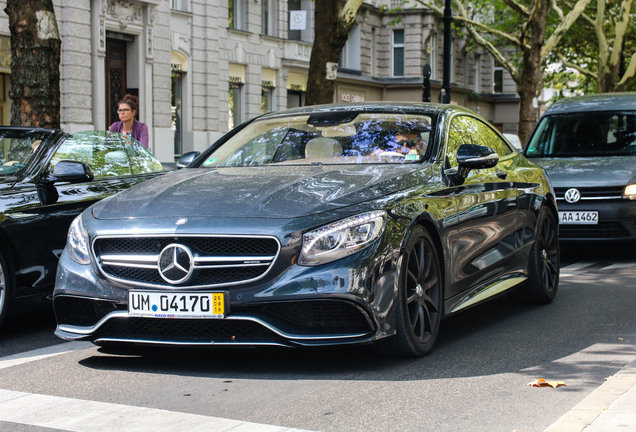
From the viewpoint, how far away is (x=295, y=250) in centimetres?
544

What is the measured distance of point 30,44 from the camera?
12.3 m

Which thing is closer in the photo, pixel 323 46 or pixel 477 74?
pixel 323 46

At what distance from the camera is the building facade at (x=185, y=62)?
88.9 ft

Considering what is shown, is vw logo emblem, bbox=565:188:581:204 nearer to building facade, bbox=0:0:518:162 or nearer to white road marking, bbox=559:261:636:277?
white road marking, bbox=559:261:636:277

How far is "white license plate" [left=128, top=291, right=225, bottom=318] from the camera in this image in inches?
215

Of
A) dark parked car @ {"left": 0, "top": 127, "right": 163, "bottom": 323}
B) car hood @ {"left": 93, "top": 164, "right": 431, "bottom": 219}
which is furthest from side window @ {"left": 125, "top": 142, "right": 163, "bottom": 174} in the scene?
car hood @ {"left": 93, "top": 164, "right": 431, "bottom": 219}

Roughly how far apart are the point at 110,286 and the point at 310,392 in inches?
49.1

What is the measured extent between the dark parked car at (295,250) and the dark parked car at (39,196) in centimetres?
110

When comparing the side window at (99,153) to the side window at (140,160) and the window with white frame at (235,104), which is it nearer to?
the side window at (140,160)

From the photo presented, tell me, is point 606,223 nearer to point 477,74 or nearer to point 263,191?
point 263,191

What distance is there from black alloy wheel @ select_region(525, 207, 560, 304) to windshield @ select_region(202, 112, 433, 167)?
68.6 inches

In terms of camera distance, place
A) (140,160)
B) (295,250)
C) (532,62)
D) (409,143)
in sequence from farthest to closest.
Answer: (532,62) < (140,160) < (409,143) < (295,250)

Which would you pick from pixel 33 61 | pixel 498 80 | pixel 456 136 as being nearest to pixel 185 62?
pixel 33 61

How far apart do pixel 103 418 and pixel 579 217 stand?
318 inches
